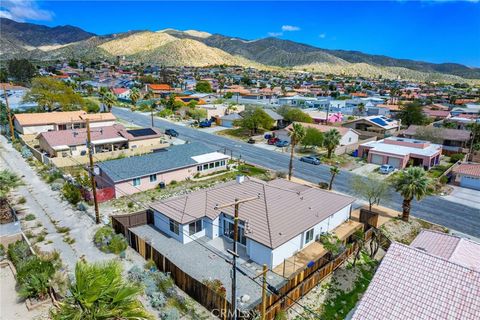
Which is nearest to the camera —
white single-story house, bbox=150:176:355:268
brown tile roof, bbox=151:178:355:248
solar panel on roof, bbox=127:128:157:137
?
white single-story house, bbox=150:176:355:268

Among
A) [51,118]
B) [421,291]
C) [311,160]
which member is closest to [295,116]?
[311,160]

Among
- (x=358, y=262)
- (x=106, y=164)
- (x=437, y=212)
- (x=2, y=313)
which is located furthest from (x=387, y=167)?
(x=2, y=313)

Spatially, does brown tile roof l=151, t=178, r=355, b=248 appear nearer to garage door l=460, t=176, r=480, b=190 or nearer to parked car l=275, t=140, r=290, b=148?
garage door l=460, t=176, r=480, b=190

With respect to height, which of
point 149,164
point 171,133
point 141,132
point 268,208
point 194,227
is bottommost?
point 194,227

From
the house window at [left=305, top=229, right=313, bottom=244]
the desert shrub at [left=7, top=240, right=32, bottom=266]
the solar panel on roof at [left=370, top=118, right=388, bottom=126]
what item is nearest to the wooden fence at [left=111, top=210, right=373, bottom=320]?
the house window at [left=305, top=229, right=313, bottom=244]

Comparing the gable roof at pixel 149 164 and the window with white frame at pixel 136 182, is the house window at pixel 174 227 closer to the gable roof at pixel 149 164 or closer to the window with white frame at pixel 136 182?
the gable roof at pixel 149 164

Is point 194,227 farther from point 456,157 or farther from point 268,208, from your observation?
point 456,157

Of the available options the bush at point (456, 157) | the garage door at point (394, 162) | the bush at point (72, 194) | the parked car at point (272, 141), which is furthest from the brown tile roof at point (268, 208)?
the bush at point (456, 157)

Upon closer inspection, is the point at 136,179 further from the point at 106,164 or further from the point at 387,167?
the point at 387,167
